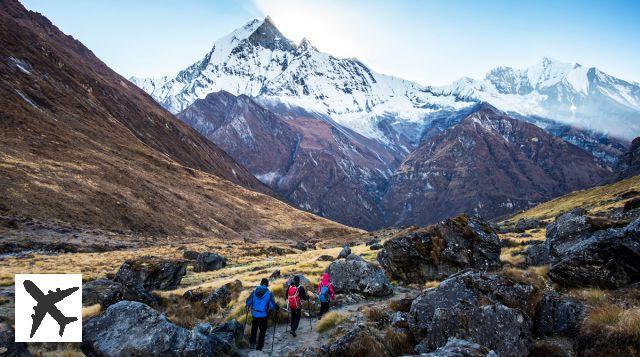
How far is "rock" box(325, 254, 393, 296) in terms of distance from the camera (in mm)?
21250

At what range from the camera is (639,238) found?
14.4 metres

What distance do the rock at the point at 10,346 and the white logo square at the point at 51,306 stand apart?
156 cm

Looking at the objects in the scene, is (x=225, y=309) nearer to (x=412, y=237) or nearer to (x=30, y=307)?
(x=30, y=307)

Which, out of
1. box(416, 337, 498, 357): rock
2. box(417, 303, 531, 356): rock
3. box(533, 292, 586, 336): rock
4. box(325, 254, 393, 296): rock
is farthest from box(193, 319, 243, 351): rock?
box(533, 292, 586, 336): rock

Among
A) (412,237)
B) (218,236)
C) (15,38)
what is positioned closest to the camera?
(412,237)

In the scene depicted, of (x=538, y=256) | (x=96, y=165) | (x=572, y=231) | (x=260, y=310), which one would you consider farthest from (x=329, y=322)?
(x=96, y=165)

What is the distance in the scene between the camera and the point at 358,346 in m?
12.0

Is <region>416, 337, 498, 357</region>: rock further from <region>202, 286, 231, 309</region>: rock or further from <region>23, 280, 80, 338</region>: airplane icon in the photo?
<region>202, 286, 231, 309</region>: rock

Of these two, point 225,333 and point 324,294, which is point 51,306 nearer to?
point 225,333

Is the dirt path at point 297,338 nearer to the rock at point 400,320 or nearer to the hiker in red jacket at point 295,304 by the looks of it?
the hiker in red jacket at point 295,304

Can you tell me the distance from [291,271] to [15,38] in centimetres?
16070

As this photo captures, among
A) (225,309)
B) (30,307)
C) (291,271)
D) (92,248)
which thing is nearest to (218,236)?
(92,248)

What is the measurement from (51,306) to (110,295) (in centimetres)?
740

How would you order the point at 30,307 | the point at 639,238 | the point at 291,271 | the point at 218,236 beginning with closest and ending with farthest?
the point at 30,307
the point at 639,238
the point at 291,271
the point at 218,236
